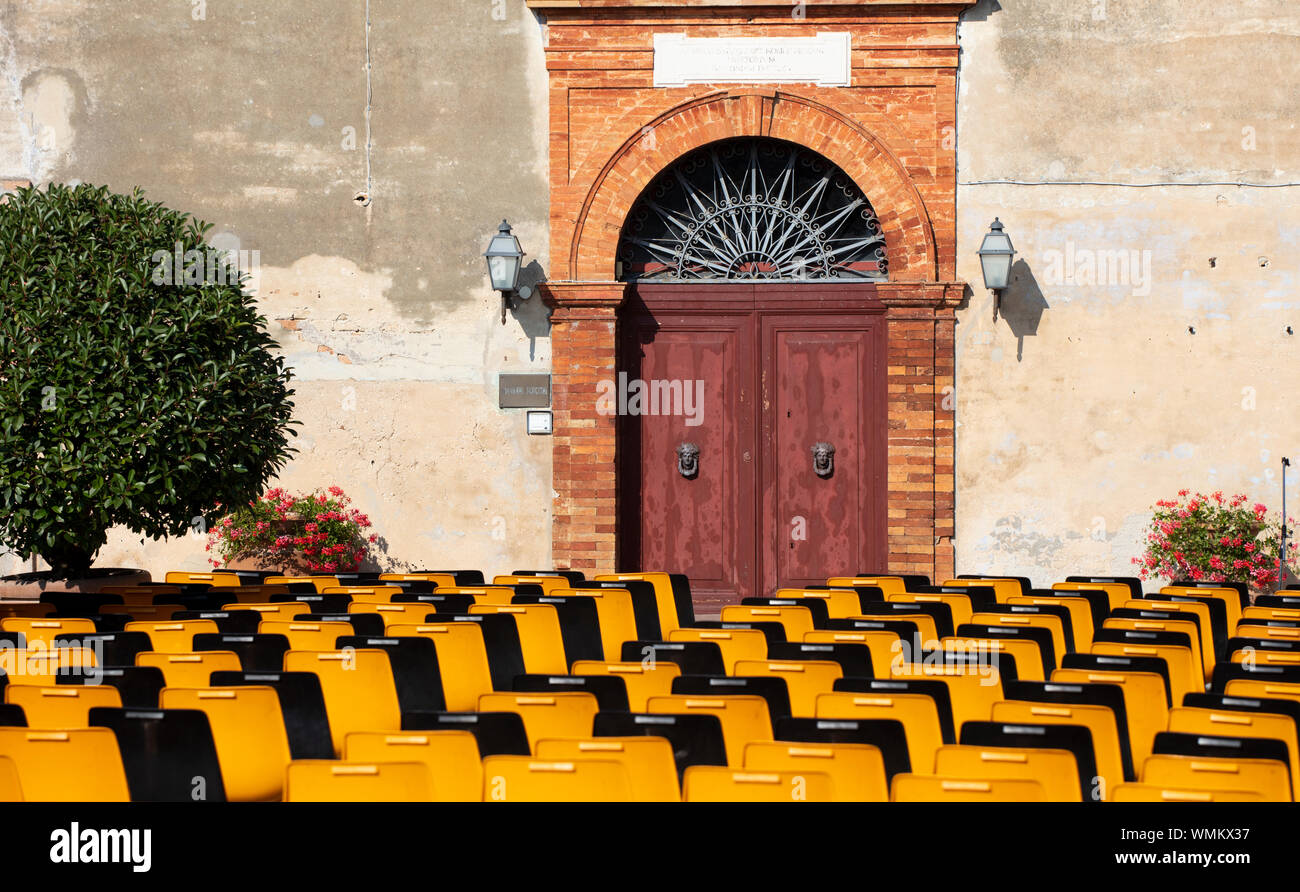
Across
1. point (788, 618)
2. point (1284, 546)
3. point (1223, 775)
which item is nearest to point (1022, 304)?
point (1284, 546)

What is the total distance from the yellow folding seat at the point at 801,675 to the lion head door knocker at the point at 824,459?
24.6 ft

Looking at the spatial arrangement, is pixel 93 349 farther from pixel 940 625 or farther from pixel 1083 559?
pixel 1083 559

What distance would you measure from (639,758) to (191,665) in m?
2.55

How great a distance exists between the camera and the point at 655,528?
43.9ft

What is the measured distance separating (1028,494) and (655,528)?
331 cm

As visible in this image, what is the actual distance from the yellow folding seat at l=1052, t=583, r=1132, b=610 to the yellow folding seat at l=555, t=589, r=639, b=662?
2.68 meters

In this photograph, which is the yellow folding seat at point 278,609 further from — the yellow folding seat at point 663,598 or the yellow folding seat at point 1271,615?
the yellow folding seat at point 1271,615

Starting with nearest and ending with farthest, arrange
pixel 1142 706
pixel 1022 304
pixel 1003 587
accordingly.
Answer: pixel 1142 706 < pixel 1003 587 < pixel 1022 304

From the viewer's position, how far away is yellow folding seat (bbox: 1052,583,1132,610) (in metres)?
8.88

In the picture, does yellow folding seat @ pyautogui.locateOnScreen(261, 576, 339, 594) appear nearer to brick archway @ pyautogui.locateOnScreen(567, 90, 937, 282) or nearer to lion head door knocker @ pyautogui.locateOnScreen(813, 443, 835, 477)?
brick archway @ pyautogui.locateOnScreen(567, 90, 937, 282)

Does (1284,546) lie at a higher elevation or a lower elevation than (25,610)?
higher

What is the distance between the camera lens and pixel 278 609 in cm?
788

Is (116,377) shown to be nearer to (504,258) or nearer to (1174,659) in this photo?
(504,258)

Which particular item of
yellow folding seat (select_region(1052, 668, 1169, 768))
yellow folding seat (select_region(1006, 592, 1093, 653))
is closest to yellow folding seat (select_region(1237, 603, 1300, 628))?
yellow folding seat (select_region(1006, 592, 1093, 653))
